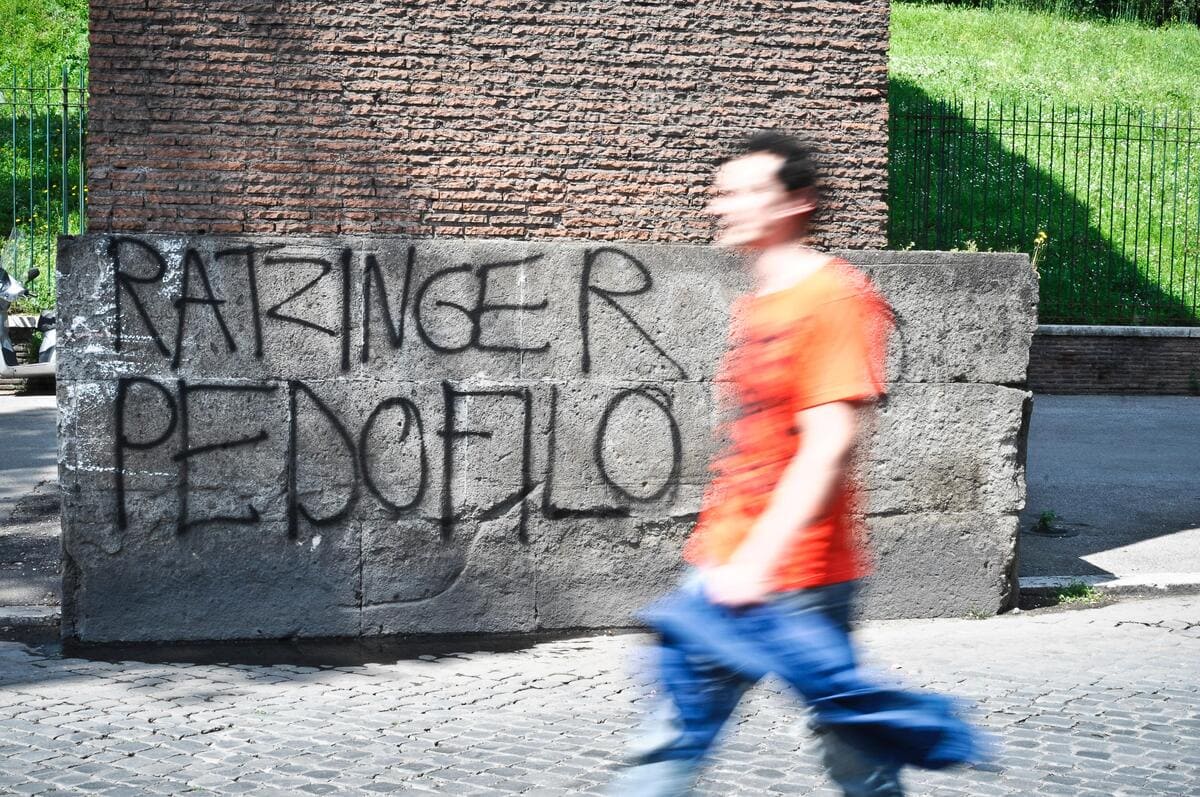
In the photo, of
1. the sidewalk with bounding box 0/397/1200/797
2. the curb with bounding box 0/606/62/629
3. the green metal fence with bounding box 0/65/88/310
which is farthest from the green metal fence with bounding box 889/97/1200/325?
the curb with bounding box 0/606/62/629

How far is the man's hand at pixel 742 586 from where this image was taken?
9.23ft

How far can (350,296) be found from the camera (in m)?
6.00

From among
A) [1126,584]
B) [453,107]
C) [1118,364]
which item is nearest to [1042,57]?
[1118,364]

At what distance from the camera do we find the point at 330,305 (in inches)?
236

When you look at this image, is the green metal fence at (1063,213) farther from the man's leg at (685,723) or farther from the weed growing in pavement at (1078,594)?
the man's leg at (685,723)

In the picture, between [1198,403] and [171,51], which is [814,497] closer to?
[171,51]

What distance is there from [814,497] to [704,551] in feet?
1.21

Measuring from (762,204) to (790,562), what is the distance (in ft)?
2.80

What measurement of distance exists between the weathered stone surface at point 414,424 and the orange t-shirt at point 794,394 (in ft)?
10.2

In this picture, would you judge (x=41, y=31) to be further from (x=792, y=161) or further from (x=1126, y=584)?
(x=792, y=161)

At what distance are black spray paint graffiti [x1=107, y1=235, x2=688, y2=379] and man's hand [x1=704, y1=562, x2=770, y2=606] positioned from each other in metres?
3.38

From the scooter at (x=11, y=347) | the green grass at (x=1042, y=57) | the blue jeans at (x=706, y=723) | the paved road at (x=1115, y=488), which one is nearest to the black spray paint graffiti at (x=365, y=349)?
the paved road at (x=1115, y=488)

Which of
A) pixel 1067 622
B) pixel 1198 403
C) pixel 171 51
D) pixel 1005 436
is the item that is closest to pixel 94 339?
pixel 171 51

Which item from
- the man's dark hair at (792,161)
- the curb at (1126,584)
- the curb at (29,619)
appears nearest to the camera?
the man's dark hair at (792,161)
